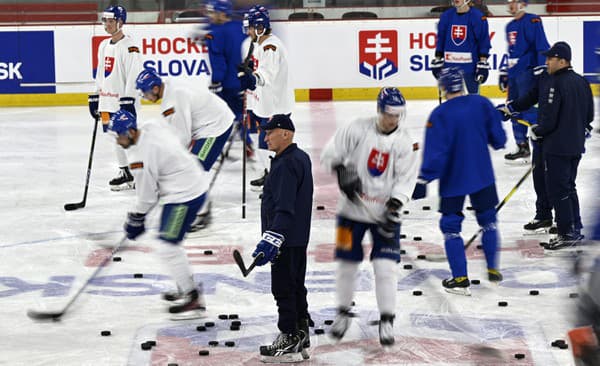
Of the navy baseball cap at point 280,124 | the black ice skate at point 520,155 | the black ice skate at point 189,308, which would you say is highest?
the navy baseball cap at point 280,124

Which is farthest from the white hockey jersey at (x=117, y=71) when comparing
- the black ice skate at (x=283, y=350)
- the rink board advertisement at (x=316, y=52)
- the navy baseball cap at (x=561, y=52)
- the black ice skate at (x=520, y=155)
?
the rink board advertisement at (x=316, y=52)

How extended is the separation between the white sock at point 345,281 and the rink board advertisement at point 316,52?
9.60 m

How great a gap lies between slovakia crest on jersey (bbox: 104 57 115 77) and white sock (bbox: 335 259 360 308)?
4644 mm

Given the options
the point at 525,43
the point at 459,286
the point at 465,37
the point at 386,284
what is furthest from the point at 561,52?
the point at 465,37

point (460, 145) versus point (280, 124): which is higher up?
point (280, 124)

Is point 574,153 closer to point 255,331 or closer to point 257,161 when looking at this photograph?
point 255,331

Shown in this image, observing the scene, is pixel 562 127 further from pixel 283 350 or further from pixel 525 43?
pixel 525 43

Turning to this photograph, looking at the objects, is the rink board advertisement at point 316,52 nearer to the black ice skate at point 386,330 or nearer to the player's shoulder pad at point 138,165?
the player's shoulder pad at point 138,165

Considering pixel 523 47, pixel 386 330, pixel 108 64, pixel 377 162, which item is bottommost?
pixel 386 330

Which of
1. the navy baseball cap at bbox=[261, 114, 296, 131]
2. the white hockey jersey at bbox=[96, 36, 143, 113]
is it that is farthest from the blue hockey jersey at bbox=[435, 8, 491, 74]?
the navy baseball cap at bbox=[261, 114, 296, 131]

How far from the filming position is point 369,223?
5.74m

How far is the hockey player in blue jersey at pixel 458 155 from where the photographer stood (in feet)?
21.0

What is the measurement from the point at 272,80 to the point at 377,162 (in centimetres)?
396

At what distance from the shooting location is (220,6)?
9.70m
